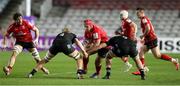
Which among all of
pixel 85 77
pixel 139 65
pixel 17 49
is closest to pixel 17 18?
pixel 17 49

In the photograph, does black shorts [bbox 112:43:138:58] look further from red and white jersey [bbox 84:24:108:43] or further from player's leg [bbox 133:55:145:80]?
red and white jersey [bbox 84:24:108:43]

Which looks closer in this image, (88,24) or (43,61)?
(88,24)

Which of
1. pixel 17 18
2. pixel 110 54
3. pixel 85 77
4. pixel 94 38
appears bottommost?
pixel 85 77

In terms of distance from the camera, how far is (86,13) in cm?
4950

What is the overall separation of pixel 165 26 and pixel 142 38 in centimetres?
2385

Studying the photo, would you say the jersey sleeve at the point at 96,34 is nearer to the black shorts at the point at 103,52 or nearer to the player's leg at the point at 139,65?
the black shorts at the point at 103,52

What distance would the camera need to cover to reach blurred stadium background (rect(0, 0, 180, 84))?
47.3m

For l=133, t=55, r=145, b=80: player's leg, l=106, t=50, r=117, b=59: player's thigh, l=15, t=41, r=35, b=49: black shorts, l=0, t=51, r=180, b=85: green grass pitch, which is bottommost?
l=0, t=51, r=180, b=85: green grass pitch

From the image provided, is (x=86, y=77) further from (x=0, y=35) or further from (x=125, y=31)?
(x=0, y=35)

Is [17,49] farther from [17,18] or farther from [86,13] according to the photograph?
[86,13]

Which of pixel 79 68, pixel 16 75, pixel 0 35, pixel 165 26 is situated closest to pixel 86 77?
pixel 79 68

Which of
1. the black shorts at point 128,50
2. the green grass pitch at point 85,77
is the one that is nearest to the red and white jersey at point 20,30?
the green grass pitch at point 85,77

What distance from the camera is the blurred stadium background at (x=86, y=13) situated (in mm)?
47312

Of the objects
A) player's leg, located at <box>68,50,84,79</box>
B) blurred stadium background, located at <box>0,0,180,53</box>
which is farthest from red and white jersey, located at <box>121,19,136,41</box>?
blurred stadium background, located at <box>0,0,180,53</box>
